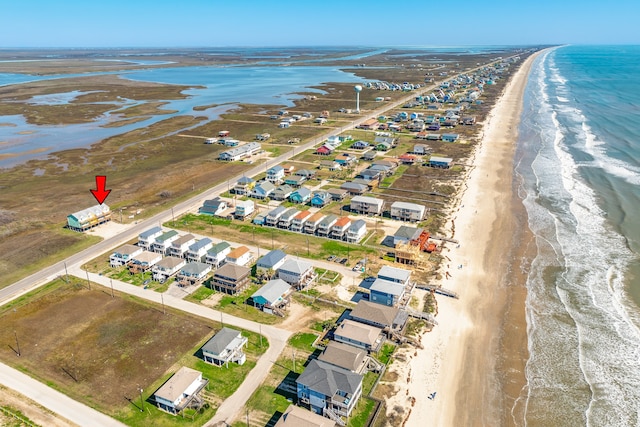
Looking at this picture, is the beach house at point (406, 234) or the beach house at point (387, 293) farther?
the beach house at point (406, 234)

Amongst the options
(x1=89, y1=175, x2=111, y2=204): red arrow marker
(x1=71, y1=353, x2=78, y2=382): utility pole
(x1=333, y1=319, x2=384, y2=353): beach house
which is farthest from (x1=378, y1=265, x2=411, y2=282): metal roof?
(x1=89, y1=175, x2=111, y2=204): red arrow marker

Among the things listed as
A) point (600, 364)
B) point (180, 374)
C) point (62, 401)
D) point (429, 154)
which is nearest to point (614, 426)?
point (600, 364)

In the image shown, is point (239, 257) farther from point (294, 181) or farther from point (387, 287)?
point (294, 181)

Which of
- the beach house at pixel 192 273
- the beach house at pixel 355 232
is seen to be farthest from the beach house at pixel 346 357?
the beach house at pixel 355 232

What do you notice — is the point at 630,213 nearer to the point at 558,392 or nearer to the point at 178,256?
the point at 558,392

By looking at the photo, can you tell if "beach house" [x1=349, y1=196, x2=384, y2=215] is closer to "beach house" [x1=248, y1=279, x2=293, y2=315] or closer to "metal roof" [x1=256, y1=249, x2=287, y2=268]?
"metal roof" [x1=256, y1=249, x2=287, y2=268]

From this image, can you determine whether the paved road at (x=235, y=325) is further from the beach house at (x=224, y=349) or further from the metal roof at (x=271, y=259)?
the metal roof at (x=271, y=259)

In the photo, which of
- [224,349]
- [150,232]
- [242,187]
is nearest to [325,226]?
[242,187]

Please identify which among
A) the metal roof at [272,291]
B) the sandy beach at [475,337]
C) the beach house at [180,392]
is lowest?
the sandy beach at [475,337]
